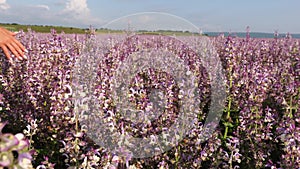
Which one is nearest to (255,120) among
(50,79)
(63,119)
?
(63,119)

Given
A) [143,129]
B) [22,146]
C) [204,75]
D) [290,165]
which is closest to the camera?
[22,146]

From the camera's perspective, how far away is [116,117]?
3275mm

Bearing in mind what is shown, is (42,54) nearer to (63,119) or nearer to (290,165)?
(63,119)

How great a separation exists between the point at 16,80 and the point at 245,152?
351 cm

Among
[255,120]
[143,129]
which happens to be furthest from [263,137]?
[143,129]

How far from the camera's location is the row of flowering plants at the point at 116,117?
2.96m

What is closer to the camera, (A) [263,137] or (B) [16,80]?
(A) [263,137]

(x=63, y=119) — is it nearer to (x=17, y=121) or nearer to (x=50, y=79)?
(x=50, y=79)

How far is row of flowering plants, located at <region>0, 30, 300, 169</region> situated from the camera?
296 cm

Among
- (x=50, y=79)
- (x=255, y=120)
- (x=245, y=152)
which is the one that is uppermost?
(x=50, y=79)

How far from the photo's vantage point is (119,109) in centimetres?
333

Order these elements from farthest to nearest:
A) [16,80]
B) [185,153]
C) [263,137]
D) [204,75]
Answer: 1. [204,75]
2. [16,80]
3. [263,137]
4. [185,153]

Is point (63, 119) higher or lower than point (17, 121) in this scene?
higher

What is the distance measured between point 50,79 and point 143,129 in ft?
6.79
